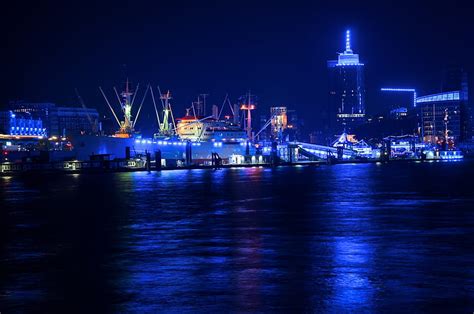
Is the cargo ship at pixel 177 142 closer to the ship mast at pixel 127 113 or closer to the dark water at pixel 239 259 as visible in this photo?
the ship mast at pixel 127 113

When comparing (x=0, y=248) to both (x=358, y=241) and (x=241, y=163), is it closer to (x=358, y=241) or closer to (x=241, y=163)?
(x=358, y=241)

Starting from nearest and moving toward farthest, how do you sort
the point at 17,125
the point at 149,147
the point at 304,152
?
the point at 149,147, the point at 304,152, the point at 17,125

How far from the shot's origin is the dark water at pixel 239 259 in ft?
36.3

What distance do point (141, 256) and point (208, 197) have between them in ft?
70.4

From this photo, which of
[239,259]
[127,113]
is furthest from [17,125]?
[239,259]

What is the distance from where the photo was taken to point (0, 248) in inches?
707

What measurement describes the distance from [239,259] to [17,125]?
534 feet

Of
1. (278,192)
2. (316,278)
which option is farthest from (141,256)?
(278,192)

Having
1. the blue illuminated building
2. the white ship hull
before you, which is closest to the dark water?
the white ship hull

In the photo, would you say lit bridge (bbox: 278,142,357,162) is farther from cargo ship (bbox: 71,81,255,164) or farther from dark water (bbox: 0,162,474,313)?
dark water (bbox: 0,162,474,313)

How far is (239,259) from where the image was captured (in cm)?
1529

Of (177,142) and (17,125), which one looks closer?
(177,142)

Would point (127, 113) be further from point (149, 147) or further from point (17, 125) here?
point (17, 125)

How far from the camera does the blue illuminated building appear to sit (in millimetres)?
164625
